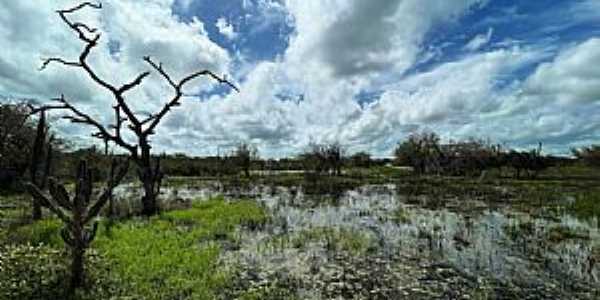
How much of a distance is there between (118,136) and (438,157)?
236 feet

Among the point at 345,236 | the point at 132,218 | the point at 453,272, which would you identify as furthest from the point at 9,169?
the point at 453,272

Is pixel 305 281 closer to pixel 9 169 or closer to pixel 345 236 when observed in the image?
pixel 345 236

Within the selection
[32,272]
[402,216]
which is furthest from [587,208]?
[32,272]

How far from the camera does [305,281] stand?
13.1 metres

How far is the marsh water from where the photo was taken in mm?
12656

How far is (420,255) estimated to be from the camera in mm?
16812

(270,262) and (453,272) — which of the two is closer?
(453,272)

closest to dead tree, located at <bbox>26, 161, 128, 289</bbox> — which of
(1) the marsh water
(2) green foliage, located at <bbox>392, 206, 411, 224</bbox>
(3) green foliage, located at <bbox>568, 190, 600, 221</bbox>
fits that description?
(1) the marsh water

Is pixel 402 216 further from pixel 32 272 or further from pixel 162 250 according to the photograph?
pixel 32 272

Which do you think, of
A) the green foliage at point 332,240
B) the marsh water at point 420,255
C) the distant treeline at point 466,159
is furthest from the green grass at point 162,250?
the distant treeline at point 466,159

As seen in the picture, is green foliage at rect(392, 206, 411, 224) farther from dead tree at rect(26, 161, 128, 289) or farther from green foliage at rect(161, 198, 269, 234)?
dead tree at rect(26, 161, 128, 289)

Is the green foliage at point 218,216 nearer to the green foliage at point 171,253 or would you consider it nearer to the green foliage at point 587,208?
the green foliage at point 171,253

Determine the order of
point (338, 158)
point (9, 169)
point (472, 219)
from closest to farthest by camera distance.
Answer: point (472, 219), point (9, 169), point (338, 158)

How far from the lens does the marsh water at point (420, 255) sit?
41.5 ft
